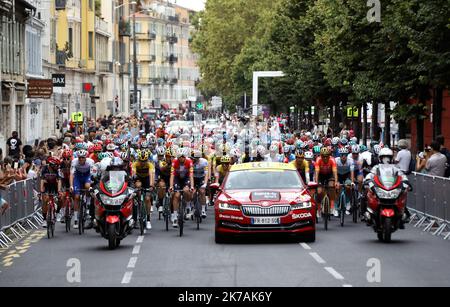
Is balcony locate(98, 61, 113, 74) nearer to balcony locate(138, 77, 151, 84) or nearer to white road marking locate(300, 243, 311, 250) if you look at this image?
white road marking locate(300, 243, 311, 250)

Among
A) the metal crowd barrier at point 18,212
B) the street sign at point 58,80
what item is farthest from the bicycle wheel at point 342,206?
the street sign at point 58,80

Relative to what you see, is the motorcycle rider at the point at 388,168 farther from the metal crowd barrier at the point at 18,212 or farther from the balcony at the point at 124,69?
the balcony at the point at 124,69

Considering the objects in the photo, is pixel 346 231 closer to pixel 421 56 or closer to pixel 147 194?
pixel 147 194

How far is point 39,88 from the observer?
53.9 meters

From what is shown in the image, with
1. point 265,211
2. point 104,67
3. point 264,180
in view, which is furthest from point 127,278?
point 104,67

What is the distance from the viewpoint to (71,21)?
8562 cm

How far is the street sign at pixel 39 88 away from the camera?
53.7m

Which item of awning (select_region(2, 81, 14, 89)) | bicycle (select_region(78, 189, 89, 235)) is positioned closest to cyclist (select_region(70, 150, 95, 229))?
bicycle (select_region(78, 189, 89, 235))

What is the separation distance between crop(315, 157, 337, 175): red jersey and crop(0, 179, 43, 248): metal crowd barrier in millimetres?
6043

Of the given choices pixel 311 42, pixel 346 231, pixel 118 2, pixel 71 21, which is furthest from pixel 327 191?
pixel 118 2

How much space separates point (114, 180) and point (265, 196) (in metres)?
2.53

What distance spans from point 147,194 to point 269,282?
33.5 ft

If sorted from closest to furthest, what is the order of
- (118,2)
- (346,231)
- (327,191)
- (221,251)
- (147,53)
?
1. (221,251)
2. (346,231)
3. (327,191)
4. (118,2)
5. (147,53)

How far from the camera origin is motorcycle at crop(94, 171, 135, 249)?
2328cm
